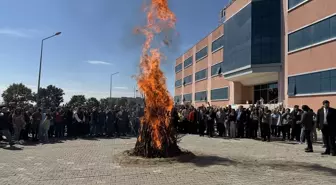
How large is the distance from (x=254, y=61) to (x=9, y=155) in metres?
28.6

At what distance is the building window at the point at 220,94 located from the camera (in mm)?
49250

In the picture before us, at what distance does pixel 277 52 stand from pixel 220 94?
721 inches

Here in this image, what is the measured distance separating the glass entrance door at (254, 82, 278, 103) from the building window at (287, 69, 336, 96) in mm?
4292

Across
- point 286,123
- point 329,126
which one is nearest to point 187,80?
point 286,123

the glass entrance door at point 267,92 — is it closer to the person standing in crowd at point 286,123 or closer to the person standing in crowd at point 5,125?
the person standing in crowd at point 286,123

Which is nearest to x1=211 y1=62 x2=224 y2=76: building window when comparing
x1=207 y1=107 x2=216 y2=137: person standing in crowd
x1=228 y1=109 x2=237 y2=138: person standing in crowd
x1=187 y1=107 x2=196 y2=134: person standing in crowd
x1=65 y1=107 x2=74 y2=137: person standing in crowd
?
x1=187 y1=107 x2=196 y2=134: person standing in crowd

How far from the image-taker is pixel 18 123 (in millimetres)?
16031

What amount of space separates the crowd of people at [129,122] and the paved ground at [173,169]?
167 inches

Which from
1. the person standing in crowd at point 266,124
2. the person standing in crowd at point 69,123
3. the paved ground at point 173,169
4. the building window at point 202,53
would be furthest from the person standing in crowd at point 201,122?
the building window at point 202,53

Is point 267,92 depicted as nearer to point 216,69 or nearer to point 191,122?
point 216,69

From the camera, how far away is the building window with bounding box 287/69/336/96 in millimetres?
26141

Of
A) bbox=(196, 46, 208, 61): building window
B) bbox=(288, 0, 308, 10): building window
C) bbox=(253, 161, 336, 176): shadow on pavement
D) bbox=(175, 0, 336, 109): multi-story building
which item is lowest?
bbox=(253, 161, 336, 176): shadow on pavement

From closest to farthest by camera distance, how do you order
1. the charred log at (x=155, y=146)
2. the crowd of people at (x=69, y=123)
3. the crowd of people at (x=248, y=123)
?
the charred log at (x=155, y=146), the crowd of people at (x=69, y=123), the crowd of people at (x=248, y=123)

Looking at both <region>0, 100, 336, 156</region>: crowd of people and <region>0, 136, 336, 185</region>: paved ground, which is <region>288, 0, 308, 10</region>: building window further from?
<region>0, 136, 336, 185</region>: paved ground
